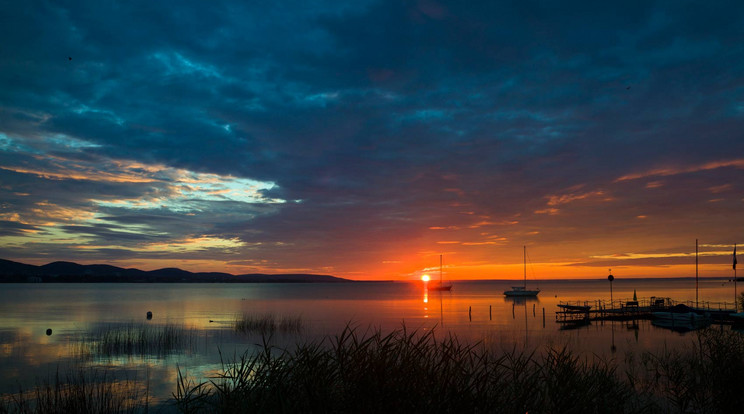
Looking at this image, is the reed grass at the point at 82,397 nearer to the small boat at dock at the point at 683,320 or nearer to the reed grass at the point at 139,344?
the reed grass at the point at 139,344

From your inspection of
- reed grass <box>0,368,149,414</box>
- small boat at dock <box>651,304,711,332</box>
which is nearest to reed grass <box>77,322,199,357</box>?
reed grass <box>0,368,149,414</box>

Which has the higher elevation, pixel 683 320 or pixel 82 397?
pixel 82 397

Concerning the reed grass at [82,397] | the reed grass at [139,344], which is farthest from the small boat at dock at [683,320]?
the reed grass at [82,397]

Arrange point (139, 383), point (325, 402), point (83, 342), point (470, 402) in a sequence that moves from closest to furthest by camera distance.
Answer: point (325, 402), point (470, 402), point (139, 383), point (83, 342)

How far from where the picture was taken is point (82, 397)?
1623cm

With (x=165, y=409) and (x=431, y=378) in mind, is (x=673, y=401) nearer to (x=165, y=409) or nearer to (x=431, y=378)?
(x=431, y=378)

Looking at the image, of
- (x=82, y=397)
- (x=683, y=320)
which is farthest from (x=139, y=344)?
(x=683, y=320)

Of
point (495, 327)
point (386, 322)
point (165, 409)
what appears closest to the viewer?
point (165, 409)

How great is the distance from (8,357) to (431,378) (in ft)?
122

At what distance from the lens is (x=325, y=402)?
26.6 feet

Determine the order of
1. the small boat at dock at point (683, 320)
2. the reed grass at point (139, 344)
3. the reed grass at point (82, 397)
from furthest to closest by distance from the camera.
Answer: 1. the small boat at dock at point (683, 320)
2. the reed grass at point (139, 344)
3. the reed grass at point (82, 397)

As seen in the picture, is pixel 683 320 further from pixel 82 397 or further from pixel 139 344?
pixel 82 397

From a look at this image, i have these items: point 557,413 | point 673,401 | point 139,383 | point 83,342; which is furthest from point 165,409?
point 83,342

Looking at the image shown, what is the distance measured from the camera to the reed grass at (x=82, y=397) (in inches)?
629
